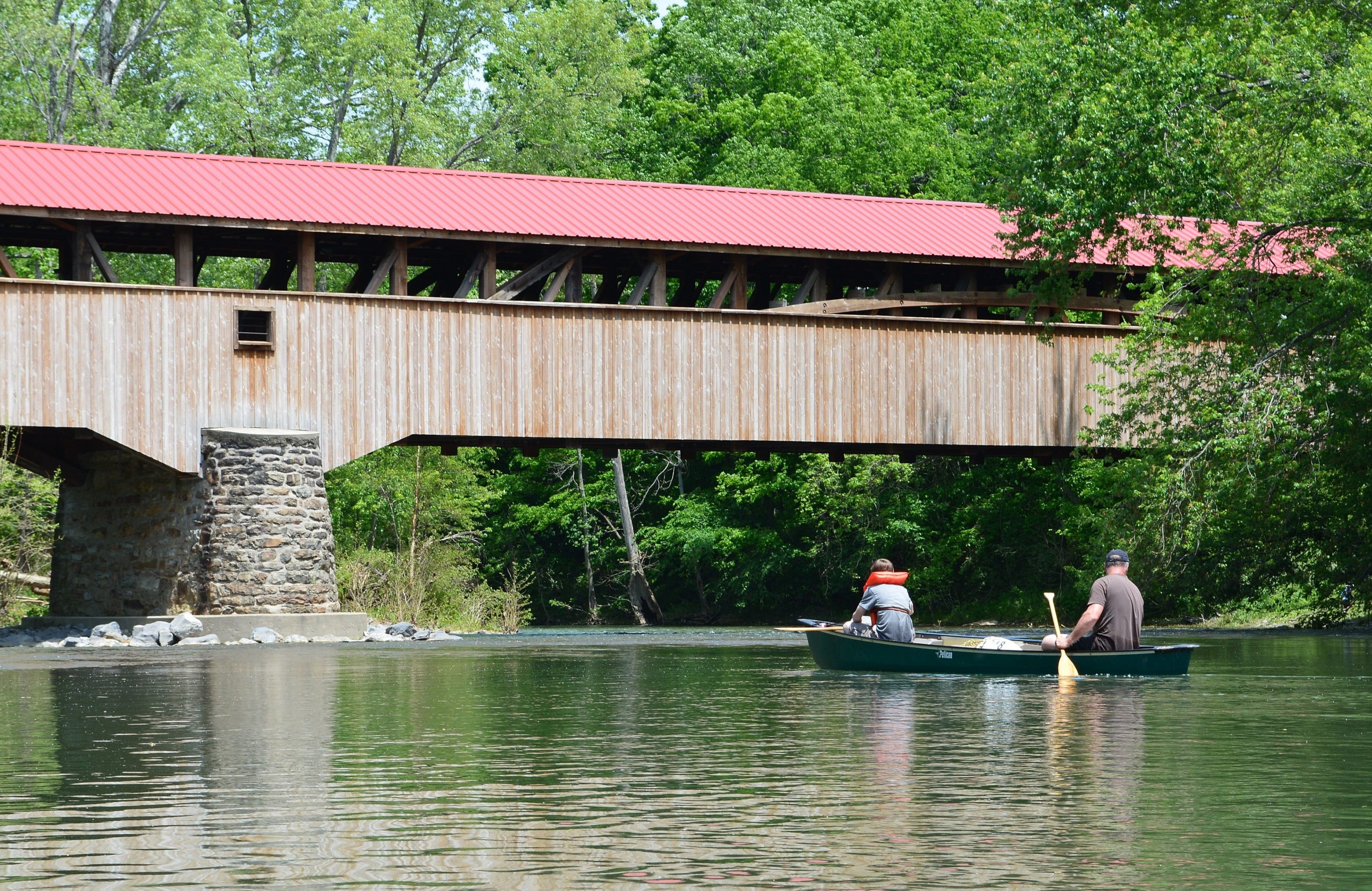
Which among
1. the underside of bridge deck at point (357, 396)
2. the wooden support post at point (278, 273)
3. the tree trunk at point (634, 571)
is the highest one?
the wooden support post at point (278, 273)

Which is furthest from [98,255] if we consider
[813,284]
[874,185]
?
[874,185]

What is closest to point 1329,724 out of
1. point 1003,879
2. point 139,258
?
point 1003,879

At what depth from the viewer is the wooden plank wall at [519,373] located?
22.8 meters

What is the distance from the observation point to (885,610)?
650 inches

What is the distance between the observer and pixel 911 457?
98.7 ft

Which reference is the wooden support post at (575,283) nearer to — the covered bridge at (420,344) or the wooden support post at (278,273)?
Result: the covered bridge at (420,344)

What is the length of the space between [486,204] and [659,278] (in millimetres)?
2622

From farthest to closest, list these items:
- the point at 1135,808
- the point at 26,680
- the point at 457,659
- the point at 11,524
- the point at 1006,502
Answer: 1. the point at 1006,502
2. the point at 11,524
3. the point at 457,659
4. the point at 26,680
5. the point at 1135,808

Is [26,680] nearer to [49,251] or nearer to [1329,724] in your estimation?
[1329,724]

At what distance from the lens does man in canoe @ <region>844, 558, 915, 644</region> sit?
16375 mm

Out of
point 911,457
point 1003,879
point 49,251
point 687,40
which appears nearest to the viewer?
point 1003,879

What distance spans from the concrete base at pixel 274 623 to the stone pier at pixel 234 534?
7.1 inches

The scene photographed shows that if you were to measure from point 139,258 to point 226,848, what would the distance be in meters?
33.1

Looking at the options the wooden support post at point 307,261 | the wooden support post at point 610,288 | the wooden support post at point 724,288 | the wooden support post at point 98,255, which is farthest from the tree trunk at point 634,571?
the wooden support post at point 98,255
